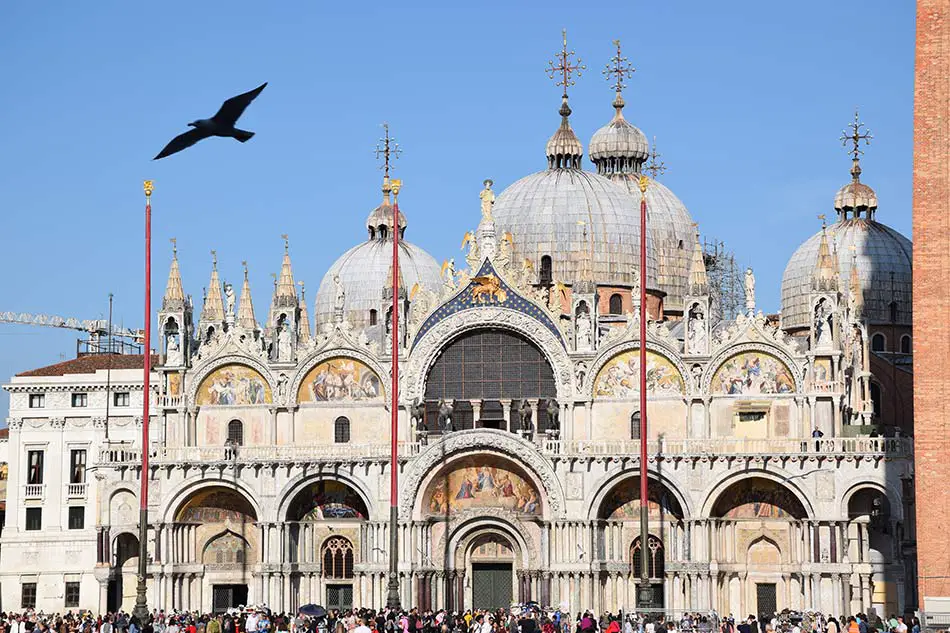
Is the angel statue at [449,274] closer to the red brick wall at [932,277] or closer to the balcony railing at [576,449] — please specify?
the balcony railing at [576,449]

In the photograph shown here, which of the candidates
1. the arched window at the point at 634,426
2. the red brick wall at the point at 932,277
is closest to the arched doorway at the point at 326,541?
the arched window at the point at 634,426

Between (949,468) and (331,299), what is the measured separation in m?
45.3

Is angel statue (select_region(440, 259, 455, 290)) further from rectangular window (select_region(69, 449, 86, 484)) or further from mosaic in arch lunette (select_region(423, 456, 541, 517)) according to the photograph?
rectangular window (select_region(69, 449, 86, 484))

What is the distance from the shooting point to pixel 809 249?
324ft

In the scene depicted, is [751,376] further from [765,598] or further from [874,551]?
[765,598]

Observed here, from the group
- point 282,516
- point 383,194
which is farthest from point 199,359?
point 383,194

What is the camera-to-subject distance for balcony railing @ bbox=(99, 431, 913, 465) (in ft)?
254

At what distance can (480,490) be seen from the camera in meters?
81.9

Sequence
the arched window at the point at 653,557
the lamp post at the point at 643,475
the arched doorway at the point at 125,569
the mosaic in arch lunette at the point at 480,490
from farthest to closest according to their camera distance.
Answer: the arched doorway at the point at 125,569
the mosaic in arch lunette at the point at 480,490
the arched window at the point at 653,557
the lamp post at the point at 643,475

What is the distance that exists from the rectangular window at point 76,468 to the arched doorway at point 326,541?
53.9 ft

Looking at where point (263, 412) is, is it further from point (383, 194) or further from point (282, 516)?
point (383, 194)

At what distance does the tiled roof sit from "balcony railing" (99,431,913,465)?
1529cm

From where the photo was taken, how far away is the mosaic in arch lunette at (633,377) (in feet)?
266

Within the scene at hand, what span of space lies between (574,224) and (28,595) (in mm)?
28812
